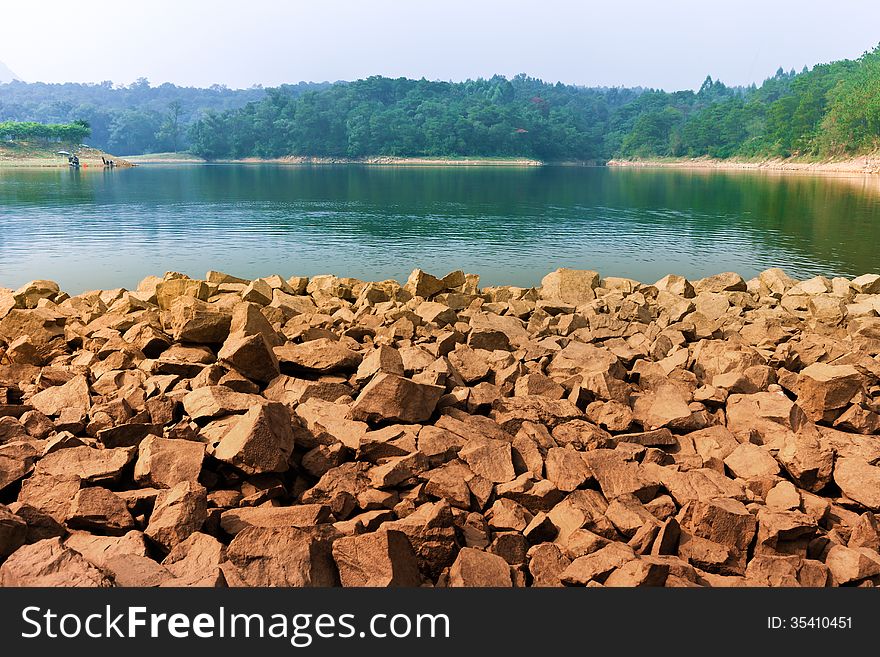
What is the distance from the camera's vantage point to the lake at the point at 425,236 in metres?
24.6

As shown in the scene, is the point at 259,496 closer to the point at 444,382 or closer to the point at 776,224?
the point at 444,382

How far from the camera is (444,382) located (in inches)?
300

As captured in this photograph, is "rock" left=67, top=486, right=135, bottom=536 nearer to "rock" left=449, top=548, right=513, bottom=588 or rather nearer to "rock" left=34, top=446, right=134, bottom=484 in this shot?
"rock" left=34, top=446, right=134, bottom=484

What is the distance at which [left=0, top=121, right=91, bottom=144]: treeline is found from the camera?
451 ft

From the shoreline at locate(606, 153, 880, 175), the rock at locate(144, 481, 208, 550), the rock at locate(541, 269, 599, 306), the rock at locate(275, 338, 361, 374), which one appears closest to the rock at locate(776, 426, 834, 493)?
the rock at locate(275, 338, 361, 374)

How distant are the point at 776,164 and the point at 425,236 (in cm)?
12500

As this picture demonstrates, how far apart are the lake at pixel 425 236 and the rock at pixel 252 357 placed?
49.0ft

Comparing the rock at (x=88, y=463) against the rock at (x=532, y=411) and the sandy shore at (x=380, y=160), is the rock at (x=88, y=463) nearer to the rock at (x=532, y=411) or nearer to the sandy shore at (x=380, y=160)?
the rock at (x=532, y=411)

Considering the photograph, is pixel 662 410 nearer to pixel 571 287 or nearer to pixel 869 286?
pixel 571 287

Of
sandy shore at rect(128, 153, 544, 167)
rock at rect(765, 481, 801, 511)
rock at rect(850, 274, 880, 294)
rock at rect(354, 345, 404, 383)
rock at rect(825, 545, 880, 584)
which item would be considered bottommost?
rock at rect(825, 545, 880, 584)

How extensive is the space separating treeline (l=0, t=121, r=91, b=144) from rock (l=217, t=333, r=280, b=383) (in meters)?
160

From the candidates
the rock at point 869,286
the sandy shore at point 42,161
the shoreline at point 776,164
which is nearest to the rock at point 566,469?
the rock at point 869,286

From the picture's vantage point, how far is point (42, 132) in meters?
141
